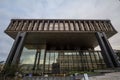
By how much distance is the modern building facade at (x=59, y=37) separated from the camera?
108 feet

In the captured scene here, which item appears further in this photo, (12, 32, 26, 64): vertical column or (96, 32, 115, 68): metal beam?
(12, 32, 26, 64): vertical column

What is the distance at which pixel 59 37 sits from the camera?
125 ft

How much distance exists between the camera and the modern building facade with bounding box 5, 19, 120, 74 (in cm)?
3303

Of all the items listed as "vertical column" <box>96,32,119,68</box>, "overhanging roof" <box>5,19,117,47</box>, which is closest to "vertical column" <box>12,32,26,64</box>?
"overhanging roof" <box>5,19,117,47</box>

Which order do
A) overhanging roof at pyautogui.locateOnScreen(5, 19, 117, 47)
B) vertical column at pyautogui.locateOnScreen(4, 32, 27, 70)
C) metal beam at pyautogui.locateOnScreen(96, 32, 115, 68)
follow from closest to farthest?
metal beam at pyautogui.locateOnScreen(96, 32, 115, 68), vertical column at pyautogui.locateOnScreen(4, 32, 27, 70), overhanging roof at pyautogui.locateOnScreen(5, 19, 117, 47)

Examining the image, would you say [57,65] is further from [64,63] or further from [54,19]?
[54,19]

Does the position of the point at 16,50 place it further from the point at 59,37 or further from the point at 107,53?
the point at 107,53

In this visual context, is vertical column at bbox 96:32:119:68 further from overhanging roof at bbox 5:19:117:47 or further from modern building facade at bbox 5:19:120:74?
overhanging roof at bbox 5:19:117:47

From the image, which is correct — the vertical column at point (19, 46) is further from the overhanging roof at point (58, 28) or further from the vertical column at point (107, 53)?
the vertical column at point (107, 53)

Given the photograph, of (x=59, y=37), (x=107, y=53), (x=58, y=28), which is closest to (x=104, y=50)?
(x=107, y=53)

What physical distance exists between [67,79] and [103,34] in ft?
80.4

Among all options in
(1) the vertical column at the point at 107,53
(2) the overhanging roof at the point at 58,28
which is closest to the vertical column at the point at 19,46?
(2) the overhanging roof at the point at 58,28

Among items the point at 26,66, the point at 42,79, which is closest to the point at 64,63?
the point at 26,66

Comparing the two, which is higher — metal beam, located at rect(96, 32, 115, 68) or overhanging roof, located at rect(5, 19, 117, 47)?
overhanging roof, located at rect(5, 19, 117, 47)
